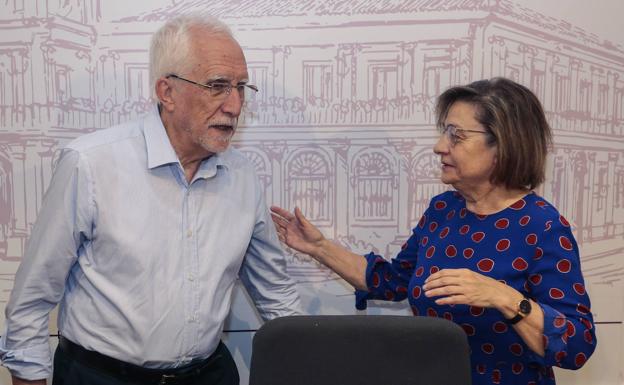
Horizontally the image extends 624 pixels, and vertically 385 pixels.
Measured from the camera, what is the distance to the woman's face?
1.57 metres

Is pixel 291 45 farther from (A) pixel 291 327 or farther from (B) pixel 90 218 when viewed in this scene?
(A) pixel 291 327

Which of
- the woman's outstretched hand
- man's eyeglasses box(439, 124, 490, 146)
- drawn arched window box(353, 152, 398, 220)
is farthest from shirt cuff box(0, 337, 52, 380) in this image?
man's eyeglasses box(439, 124, 490, 146)

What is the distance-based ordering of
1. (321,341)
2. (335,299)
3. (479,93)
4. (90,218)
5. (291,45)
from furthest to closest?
(335,299) → (291,45) → (479,93) → (90,218) → (321,341)

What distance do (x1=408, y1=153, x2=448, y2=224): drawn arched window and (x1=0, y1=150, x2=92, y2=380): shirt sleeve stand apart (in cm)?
113

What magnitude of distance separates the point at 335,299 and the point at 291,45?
927 millimetres

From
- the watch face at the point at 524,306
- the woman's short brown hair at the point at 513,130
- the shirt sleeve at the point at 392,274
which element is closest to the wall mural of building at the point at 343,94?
the shirt sleeve at the point at 392,274

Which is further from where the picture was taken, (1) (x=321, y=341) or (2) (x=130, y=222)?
(2) (x=130, y=222)

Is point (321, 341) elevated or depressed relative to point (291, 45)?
depressed

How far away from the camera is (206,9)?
6.61 ft

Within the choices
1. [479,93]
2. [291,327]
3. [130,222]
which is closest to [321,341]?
[291,327]

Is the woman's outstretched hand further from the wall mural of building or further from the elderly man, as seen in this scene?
the elderly man

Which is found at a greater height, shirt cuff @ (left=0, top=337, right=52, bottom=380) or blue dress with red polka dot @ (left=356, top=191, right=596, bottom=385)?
blue dress with red polka dot @ (left=356, top=191, right=596, bottom=385)

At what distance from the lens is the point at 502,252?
1.53 m

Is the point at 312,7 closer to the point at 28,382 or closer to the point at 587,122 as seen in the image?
the point at 587,122
